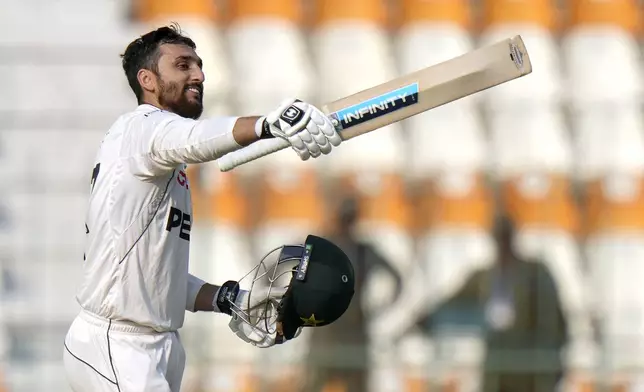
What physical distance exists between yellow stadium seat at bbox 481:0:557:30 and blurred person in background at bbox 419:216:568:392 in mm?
1368

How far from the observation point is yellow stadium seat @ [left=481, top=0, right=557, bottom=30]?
690cm

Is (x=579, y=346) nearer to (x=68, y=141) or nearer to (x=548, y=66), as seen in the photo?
(x=548, y=66)

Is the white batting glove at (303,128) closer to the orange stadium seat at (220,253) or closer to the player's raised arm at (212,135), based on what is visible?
the player's raised arm at (212,135)

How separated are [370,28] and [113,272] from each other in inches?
143

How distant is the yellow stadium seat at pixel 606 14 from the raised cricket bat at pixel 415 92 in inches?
147

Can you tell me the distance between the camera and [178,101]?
367cm

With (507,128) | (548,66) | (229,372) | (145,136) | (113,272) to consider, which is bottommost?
(229,372)

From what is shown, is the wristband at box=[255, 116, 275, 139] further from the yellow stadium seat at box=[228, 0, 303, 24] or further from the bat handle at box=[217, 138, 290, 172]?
the yellow stadium seat at box=[228, 0, 303, 24]

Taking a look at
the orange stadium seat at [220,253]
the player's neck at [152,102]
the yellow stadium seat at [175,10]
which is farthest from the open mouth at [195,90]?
the yellow stadium seat at [175,10]

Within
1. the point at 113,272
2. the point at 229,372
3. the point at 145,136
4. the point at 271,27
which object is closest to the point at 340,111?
the point at 145,136

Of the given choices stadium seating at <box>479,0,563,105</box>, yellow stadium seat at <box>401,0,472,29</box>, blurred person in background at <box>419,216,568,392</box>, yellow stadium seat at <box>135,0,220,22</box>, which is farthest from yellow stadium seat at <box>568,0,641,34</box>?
yellow stadium seat at <box>135,0,220,22</box>

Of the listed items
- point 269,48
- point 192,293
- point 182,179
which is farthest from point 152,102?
point 269,48

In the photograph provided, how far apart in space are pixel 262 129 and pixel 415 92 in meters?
0.47

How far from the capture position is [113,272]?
3.56 m
